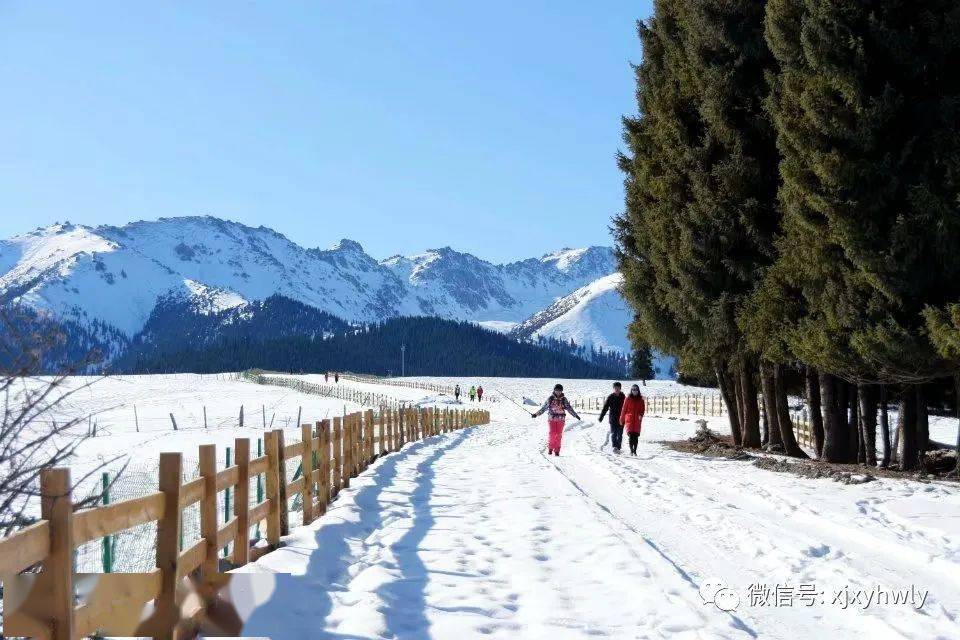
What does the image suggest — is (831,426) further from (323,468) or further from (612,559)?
(612,559)

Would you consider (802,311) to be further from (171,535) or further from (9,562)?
(9,562)

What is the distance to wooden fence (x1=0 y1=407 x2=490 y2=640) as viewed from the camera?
4.03 m

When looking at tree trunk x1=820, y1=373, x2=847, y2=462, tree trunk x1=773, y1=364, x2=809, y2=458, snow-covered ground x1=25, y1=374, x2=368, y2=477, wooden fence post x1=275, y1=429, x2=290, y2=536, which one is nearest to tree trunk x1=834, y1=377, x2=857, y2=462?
tree trunk x1=820, y1=373, x2=847, y2=462

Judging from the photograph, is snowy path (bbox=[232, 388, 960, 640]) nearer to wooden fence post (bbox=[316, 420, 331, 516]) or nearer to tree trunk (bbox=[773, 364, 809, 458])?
wooden fence post (bbox=[316, 420, 331, 516])

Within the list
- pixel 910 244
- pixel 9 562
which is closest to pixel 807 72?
pixel 910 244

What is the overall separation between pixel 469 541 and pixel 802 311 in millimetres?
10129

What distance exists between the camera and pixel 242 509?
7.61 m

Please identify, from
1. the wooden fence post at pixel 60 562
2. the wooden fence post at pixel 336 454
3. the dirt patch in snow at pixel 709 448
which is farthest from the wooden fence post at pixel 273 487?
the dirt patch in snow at pixel 709 448

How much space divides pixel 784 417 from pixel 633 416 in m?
3.76

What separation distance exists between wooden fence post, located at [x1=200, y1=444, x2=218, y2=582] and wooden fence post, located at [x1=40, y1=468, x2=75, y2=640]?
2.27m

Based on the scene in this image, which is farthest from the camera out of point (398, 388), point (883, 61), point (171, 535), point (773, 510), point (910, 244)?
point (398, 388)

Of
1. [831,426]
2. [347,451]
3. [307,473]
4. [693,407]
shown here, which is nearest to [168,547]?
[307,473]

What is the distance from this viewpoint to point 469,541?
29.9 feet

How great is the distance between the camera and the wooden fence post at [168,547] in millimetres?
5352
